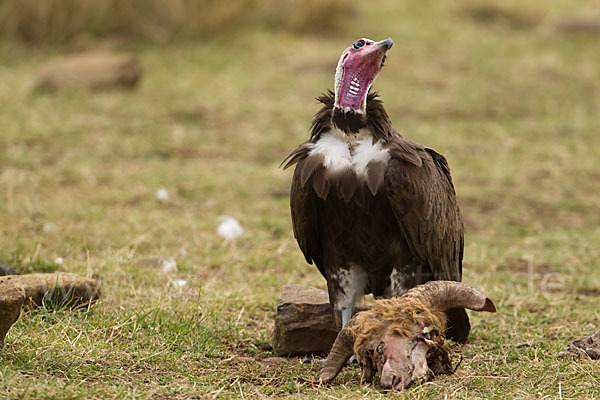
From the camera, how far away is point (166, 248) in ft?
18.9

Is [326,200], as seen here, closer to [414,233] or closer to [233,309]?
[414,233]

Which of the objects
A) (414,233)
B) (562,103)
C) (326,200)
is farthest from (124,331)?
(562,103)

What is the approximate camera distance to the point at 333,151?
12.8ft

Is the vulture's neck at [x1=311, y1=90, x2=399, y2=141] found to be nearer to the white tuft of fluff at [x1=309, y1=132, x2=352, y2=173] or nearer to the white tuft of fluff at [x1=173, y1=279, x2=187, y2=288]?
the white tuft of fluff at [x1=309, y1=132, x2=352, y2=173]

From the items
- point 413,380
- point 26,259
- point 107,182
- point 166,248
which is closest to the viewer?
point 413,380

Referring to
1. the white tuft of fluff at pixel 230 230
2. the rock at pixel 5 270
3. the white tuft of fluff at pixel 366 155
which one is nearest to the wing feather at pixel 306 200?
the white tuft of fluff at pixel 366 155

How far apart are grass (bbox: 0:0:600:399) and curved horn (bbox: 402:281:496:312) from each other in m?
0.28

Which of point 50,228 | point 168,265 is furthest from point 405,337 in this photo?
point 50,228

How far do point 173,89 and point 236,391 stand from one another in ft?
23.0

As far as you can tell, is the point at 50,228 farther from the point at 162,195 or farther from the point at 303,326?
the point at 303,326

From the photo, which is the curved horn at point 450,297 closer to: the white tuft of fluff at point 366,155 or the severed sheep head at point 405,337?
the severed sheep head at point 405,337

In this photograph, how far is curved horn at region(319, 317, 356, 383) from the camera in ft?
11.5

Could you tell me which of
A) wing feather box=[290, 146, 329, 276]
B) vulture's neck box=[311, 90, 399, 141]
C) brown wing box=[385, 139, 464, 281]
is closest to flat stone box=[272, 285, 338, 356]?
wing feather box=[290, 146, 329, 276]

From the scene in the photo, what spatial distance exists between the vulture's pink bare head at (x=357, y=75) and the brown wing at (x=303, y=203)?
10.6 inches
